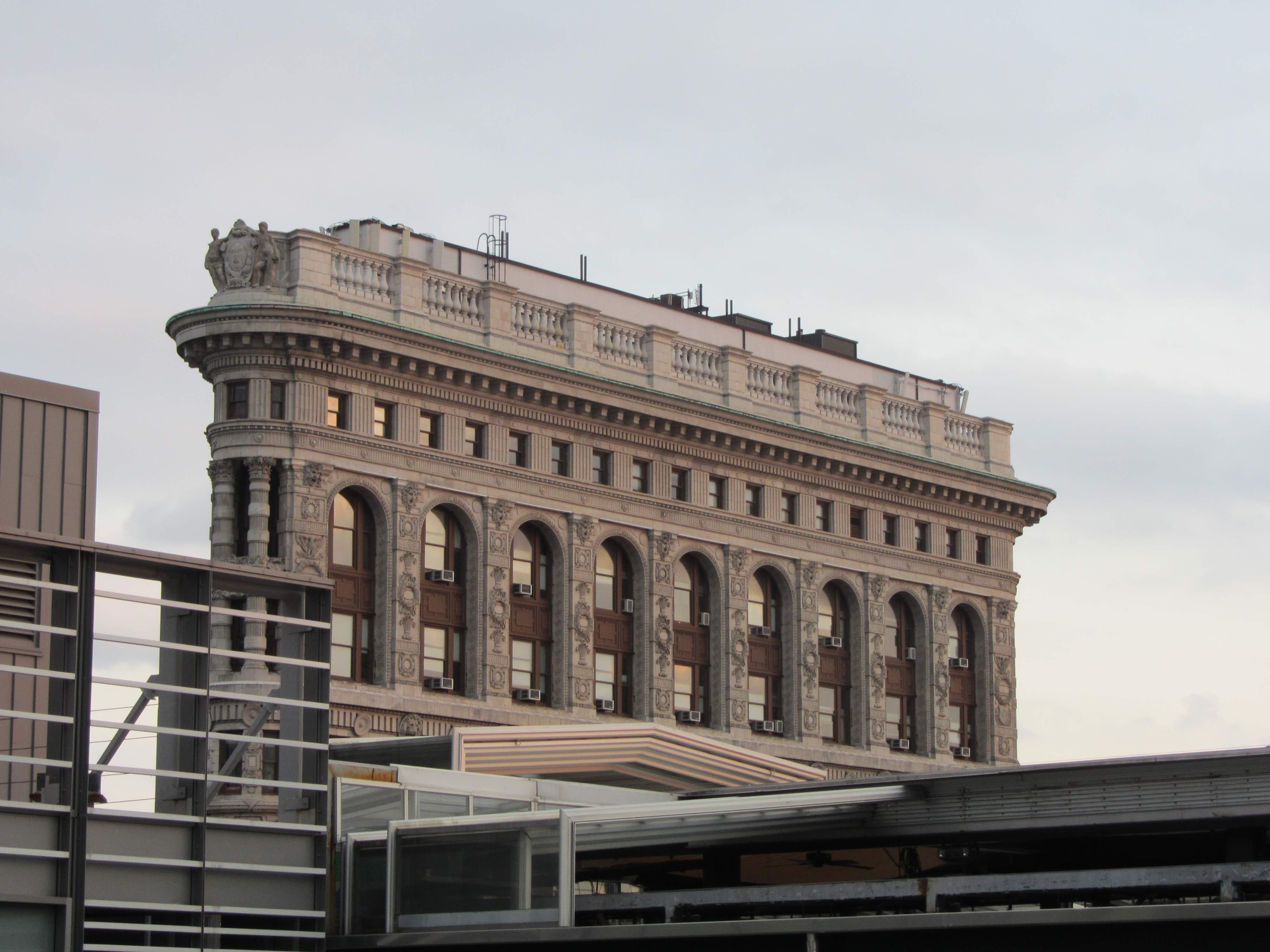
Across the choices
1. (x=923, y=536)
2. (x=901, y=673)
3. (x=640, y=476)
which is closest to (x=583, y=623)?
(x=640, y=476)

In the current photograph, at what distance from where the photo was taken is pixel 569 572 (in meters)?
71.8

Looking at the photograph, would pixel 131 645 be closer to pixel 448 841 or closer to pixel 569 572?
pixel 448 841

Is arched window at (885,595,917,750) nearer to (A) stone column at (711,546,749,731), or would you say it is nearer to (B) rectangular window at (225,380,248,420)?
(A) stone column at (711,546,749,731)

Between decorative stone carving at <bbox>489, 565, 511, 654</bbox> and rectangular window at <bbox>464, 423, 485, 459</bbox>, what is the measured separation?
3391 mm

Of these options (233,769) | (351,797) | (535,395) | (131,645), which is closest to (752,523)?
(535,395)

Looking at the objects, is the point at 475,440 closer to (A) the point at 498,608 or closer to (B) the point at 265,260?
(A) the point at 498,608

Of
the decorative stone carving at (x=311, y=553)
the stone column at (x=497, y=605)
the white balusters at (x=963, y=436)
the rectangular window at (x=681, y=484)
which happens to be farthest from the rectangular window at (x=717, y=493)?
the decorative stone carving at (x=311, y=553)

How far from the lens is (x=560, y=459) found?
7256 cm

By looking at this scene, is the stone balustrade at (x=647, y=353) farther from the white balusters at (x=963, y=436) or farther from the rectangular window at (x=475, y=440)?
the rectangular window at (x=475, y=440)

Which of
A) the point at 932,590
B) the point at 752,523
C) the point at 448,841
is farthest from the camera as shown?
the point at 932,590

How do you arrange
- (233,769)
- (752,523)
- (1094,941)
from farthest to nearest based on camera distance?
(752,523), (233,769), (1094,941)

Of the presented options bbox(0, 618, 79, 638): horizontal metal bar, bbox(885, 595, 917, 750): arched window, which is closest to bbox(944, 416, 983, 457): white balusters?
bbox(885, 595, 917, 750): arched window

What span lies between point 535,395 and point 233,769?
49.3 feet

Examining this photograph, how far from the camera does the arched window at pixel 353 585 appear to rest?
217ft
